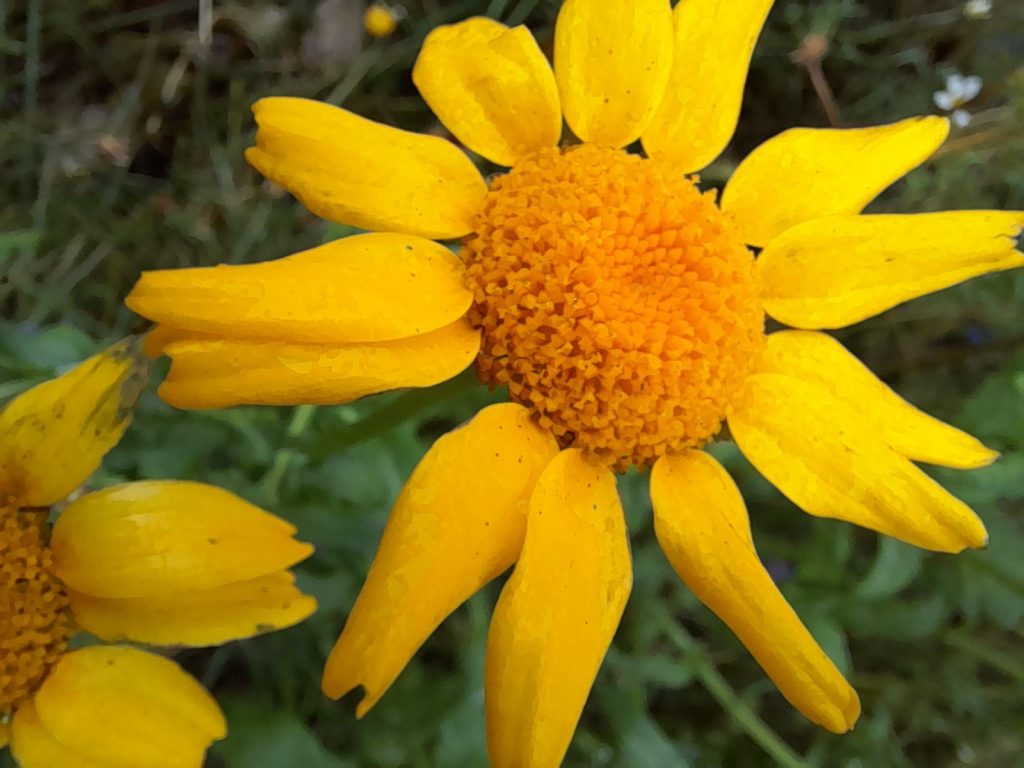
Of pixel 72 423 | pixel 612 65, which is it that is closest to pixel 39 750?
pixel 72 423

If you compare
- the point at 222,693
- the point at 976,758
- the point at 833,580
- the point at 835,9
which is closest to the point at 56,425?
the point at 222,693

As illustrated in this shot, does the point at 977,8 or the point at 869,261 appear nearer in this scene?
the point at 869,261

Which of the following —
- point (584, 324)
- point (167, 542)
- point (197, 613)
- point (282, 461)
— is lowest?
point (282, 461)

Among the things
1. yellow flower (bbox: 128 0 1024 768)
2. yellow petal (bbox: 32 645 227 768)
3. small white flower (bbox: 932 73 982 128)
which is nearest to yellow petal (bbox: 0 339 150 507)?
yellow flower (bbox: 128 0 1024 768)

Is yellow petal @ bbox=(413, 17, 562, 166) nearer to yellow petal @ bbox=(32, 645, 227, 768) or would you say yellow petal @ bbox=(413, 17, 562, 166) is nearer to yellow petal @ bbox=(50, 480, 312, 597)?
yellow petal @ bbox=(50, 480, 312, 597)

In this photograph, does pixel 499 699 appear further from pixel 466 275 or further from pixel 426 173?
pixel 426 173

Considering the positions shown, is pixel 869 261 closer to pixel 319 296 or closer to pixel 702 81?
pixel 702 81
